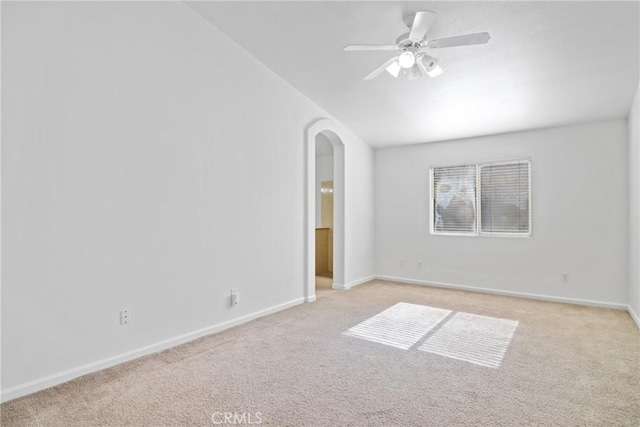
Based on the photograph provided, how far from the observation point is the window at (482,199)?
5.23 meters

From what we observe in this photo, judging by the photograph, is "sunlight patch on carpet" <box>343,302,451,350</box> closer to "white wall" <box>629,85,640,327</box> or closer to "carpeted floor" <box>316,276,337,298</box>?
"carpeted floor" <box>316,276,337,298</box>

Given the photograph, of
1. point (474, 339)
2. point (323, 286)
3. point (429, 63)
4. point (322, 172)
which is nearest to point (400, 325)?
point (474, 339)

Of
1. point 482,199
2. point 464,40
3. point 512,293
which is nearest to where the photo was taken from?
point 464,40

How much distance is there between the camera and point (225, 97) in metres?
3.73

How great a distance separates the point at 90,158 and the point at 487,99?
13.6 feet

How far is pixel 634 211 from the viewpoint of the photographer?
4043 millimetres

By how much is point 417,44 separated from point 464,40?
0.41 metres

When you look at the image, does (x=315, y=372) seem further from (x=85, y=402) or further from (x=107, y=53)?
(x=107, y=53)

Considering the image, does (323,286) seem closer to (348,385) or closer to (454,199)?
(454,199)

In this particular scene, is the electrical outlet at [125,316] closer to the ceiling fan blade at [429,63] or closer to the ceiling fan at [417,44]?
the ceiling fan at [417,44]

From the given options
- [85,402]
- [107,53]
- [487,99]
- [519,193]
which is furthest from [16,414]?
[519,193]

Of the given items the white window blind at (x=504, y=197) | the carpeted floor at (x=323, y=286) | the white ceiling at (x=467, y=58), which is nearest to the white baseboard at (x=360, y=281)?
the carpeted floor at (x=323, y=286)

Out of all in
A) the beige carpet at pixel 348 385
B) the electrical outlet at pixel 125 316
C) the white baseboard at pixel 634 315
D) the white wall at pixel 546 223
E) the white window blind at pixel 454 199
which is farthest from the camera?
the white window blind at pixel 454 199

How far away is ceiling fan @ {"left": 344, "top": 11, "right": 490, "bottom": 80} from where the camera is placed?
2.68m
